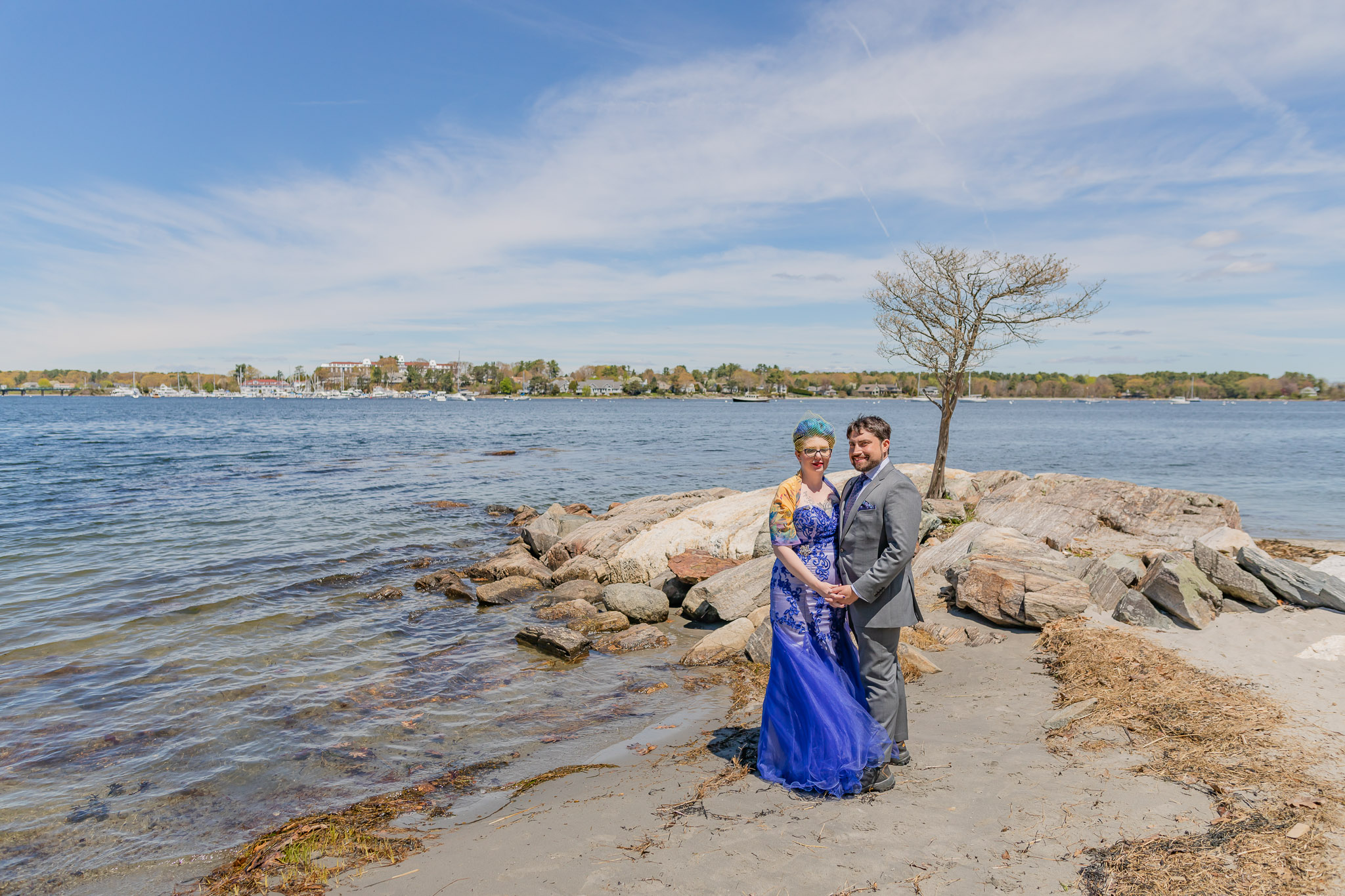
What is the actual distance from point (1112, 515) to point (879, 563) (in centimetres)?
1093

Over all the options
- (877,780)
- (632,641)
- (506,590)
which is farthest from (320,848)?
(506,590)

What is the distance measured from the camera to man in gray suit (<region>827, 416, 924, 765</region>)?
4.79m

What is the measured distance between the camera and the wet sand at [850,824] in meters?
3.92

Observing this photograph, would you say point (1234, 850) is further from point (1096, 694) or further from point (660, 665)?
point (660, 665)

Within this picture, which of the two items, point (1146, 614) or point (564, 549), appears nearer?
point (1146, 614)

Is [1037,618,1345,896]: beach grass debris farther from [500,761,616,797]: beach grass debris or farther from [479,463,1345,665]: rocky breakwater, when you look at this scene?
[500,761,616,797]: beach grass debris

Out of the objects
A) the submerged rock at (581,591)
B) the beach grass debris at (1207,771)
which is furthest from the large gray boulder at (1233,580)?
the submerged rock at (581,591)

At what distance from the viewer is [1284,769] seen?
15.2 feet

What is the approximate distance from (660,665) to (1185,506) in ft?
36.1

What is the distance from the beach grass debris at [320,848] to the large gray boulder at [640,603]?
5253 millimetres

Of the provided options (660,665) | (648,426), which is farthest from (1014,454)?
(660,665)

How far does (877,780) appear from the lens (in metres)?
4.82

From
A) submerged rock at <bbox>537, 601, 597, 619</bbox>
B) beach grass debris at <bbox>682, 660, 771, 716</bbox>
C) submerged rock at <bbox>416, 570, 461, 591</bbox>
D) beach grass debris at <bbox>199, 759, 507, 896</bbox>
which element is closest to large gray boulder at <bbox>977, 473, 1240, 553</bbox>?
beach grass debris at <bbox>682, 660, 771, 716</bbox>

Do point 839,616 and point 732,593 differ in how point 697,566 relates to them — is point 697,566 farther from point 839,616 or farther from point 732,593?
point 839,616
